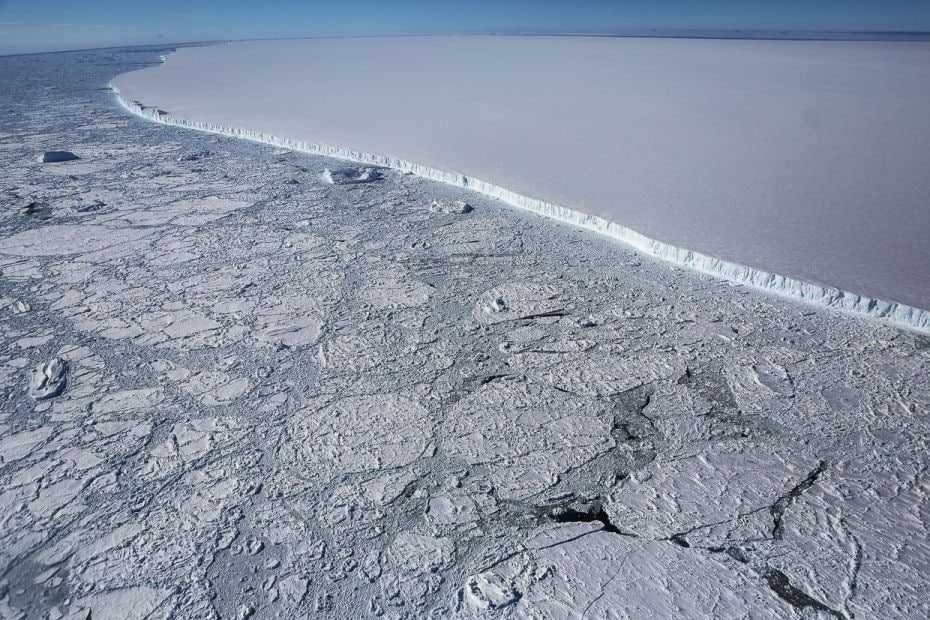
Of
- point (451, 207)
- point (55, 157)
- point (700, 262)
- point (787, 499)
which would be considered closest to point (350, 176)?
point (451, 207)

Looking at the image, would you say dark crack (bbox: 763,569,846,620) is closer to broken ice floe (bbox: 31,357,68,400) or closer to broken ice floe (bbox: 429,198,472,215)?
broken ice floe (bbox: 31,357,68,400)

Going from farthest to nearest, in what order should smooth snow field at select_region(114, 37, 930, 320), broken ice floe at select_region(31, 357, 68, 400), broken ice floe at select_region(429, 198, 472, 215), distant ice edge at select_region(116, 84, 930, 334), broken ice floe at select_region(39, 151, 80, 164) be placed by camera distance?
broken ice floe at select_region(39, 151, 80, 164)
broken ice floe at select_region(429, 198, 472, 215)
smooth snow field at select_region(114, 37, 930, 320)
distant ice edge at select_region(116, 84, 930, 334)
broken ice floe at select_region(31, 357, 68, 400)

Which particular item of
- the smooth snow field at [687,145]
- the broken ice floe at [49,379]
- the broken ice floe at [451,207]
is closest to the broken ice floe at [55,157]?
the smooth snow field at [687,145]

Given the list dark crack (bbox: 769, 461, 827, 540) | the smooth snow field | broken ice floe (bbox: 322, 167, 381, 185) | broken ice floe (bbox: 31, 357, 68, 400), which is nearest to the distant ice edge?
the smooth snow field

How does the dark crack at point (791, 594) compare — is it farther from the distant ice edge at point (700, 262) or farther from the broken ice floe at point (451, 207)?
the broken ice floe at point (451, 207)

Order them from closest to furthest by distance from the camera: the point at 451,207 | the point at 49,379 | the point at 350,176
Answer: the point at 49,379, the point at 451,207, the point at 350,176

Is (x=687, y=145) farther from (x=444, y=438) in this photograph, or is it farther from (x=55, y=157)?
(x=55, y=157)
